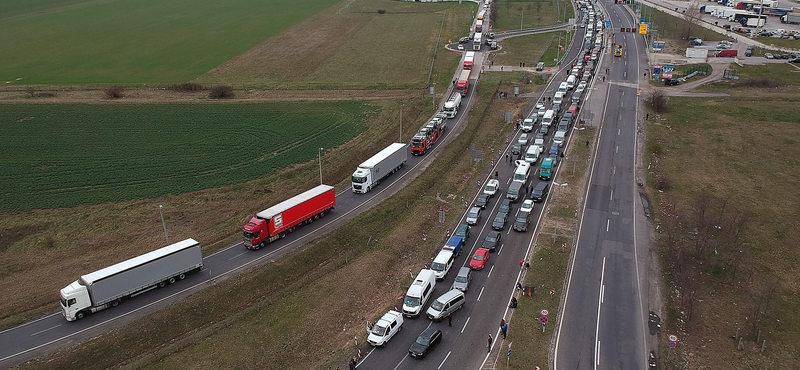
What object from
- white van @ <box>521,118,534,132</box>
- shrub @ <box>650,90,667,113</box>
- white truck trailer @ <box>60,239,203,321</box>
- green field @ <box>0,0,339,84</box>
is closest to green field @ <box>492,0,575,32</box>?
→ green field @ <box>0,0,339,84</box>

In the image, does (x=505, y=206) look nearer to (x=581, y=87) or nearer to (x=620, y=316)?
(x=620, y=316)

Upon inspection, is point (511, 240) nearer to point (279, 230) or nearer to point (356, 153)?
point (279, 230)

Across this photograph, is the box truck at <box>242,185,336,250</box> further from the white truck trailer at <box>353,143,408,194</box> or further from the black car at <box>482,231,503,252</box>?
the black car at <box>482,231,503,252</box>

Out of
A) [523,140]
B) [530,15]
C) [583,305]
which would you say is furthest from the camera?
[530,15]

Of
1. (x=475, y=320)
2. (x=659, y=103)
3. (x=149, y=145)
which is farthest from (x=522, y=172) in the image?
(x=149, y=145)

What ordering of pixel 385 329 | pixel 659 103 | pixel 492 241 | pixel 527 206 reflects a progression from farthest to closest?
pixel 659 103 → pixel 527 206 → pixel 492 241 → pixel 385 329
